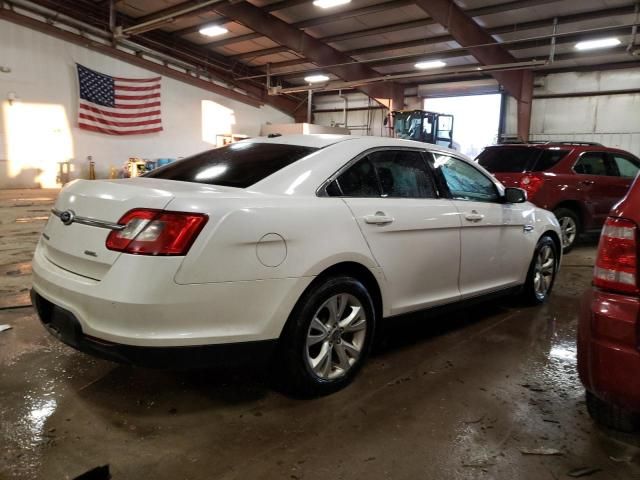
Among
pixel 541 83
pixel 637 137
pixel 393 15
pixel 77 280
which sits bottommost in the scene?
pixel 77 280

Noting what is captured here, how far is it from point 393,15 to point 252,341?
1204 cm

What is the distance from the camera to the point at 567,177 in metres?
6.44

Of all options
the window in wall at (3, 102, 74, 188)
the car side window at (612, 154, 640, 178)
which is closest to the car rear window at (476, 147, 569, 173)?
the car side window at (612, 154, 640, 178)

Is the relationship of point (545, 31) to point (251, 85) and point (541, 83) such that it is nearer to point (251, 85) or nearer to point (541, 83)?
point (541, 83)

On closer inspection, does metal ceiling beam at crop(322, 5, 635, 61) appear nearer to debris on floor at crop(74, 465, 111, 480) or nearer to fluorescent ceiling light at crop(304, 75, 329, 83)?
fluorescent ceiling light at crop(304, 75, 329, 83)

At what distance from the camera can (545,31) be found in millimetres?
12180

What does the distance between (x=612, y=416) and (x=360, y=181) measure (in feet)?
5.43

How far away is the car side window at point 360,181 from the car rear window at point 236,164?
244mm

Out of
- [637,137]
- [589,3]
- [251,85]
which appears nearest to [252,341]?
[589,3]

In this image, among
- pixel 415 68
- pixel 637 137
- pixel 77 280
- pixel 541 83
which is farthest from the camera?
pixel 415 68

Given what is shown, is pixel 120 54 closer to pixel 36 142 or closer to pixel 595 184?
pixel 36 142

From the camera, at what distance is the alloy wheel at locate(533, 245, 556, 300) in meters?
4.09

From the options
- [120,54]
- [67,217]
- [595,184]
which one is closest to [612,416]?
[67,217]

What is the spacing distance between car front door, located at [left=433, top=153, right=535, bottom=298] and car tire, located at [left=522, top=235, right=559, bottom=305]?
0.63 feet
